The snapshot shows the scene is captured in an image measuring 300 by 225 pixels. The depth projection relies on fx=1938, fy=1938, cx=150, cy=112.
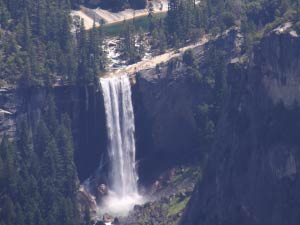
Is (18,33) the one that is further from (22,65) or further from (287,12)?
(287,12)

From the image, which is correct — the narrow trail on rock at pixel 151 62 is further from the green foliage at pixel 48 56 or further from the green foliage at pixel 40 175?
the green foliage at pixel 40 175

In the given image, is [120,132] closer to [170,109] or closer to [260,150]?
[170,109]

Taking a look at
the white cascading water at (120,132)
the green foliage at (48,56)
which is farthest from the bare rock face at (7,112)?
the white cascading water at (120,132)

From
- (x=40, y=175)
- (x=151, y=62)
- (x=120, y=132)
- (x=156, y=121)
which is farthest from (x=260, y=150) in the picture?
(x=151, y=62)

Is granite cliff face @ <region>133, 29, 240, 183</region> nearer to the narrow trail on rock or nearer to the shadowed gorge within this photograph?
the shadowed gorge

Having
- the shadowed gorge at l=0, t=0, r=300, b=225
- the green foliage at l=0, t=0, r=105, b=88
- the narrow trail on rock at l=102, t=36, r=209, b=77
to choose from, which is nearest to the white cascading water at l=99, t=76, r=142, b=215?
the shadowed gorge at l=0, t=0, r=300, b=225

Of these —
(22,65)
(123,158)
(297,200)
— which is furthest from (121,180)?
(297,200)
